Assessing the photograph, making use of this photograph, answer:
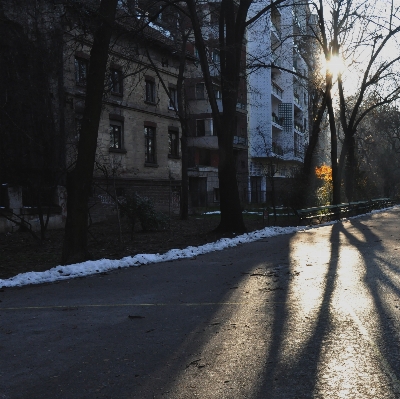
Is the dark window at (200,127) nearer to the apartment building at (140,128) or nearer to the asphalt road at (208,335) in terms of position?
the apartment building at (140,128)

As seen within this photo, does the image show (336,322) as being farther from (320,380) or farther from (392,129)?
(392,129)

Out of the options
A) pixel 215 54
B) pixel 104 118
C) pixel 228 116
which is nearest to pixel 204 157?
pixel 215 54

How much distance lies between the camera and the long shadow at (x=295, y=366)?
13.0ft

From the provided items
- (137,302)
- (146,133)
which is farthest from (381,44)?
(137,302)

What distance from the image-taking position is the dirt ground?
1209cm

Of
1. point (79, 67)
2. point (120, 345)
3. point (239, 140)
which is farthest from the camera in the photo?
point (239, 140)

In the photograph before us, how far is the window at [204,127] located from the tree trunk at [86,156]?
34.7 meters

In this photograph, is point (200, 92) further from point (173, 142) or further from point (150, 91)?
point (150, 91)

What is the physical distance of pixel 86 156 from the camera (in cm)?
1153

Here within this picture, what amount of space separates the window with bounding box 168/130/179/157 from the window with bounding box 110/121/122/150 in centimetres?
470

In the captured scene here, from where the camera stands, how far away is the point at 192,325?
19.9 ft

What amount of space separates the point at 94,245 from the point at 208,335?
34.3 feet

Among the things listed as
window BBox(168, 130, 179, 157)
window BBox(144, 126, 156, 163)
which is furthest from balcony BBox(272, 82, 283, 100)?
window BBox(144, 126, 156, 163)

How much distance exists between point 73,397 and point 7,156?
596 inches
